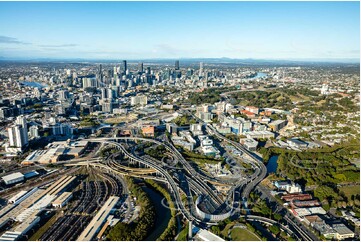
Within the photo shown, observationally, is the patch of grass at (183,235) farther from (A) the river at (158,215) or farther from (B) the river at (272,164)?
(B) the river at (272,164)

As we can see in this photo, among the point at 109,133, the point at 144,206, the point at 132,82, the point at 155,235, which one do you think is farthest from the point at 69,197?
the point at 132,82

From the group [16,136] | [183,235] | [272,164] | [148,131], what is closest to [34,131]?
[16,136]

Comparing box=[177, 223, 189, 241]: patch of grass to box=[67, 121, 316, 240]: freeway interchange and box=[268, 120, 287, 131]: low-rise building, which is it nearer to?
box=[67, 121, 316, 240]: freeway interchange

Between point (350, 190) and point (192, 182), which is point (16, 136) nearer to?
point (192, 182)

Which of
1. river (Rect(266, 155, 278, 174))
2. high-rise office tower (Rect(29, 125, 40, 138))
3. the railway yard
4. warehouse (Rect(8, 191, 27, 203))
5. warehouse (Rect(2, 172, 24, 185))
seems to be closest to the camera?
the railway yard

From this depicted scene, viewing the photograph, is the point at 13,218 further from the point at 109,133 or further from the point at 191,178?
the point at 109,133

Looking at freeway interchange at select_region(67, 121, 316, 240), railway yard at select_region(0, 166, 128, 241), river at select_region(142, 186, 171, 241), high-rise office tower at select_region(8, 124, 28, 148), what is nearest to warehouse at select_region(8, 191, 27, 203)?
railway yard at select_region(0, 166, 128, 241)
